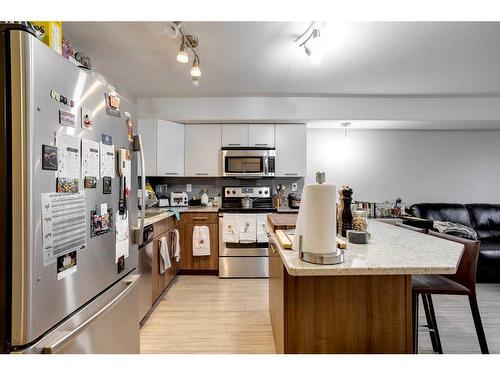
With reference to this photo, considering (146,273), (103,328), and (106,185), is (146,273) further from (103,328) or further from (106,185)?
(106,185)

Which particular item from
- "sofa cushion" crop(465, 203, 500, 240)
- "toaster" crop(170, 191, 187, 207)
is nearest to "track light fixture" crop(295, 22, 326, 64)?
"toaster" crop(170, 191, 187, 207)

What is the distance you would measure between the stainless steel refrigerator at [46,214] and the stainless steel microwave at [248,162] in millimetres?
2347

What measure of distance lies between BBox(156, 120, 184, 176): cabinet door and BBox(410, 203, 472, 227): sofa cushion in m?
3.56

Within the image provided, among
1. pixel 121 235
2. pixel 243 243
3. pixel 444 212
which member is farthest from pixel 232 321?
pixel 444 212

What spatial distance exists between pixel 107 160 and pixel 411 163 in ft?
14.5

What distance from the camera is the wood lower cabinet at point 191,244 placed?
3371 millimetres

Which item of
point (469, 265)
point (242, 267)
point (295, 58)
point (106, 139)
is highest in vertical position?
point (295, 58)

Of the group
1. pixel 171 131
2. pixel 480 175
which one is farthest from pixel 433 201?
pixel 171 131

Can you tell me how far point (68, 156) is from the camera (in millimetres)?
967

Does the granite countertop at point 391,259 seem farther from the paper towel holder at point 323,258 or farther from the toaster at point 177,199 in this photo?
the toaster at point 177,199

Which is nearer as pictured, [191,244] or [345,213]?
[345,213]

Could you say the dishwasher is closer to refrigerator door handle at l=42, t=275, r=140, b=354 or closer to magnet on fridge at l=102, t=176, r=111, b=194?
refrigerator door handle at l=42, t=275, r=140, b=354

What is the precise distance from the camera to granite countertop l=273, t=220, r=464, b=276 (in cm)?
98
